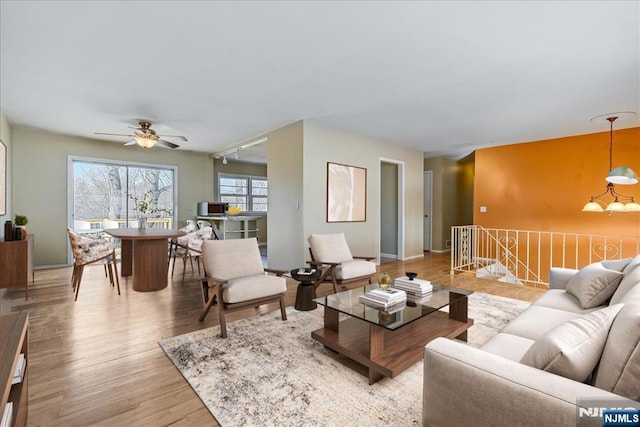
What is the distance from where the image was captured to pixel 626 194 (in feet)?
16.5

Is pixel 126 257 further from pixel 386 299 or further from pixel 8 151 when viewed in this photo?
pixel 386 299

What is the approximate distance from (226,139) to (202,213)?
2.06 meters

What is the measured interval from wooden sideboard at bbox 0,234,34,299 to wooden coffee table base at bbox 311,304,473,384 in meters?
3.94

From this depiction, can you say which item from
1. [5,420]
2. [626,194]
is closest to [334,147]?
[5,420]

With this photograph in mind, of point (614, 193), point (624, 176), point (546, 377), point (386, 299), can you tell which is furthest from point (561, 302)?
point (614, 193)

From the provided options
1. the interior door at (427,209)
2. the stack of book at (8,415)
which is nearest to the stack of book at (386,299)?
the stack of book at (8,415)

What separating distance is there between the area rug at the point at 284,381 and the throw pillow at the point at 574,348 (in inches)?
32.8

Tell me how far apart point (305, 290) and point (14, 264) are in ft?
12.1

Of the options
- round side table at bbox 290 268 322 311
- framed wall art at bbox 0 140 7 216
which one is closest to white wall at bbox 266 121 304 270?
round side table at bbox 290 268 322 311

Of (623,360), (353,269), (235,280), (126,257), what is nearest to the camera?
(623,360)

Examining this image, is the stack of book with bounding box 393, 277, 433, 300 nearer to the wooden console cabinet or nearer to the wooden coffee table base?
the wooden coffee table base

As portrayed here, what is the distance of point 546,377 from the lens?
101cm

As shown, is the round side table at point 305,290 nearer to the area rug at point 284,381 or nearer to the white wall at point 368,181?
the area rug at point 284,381

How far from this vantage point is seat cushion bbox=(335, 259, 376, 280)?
3.66 meters
